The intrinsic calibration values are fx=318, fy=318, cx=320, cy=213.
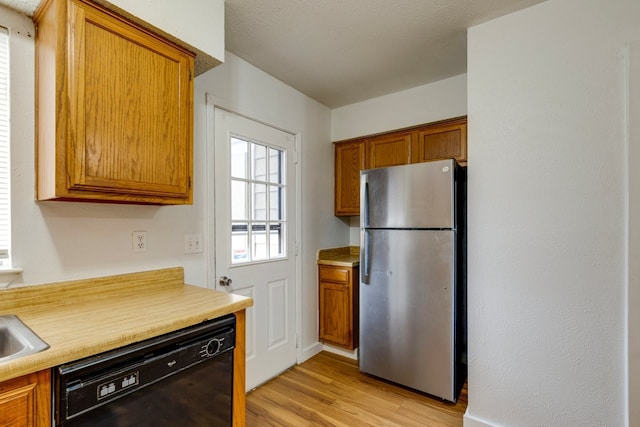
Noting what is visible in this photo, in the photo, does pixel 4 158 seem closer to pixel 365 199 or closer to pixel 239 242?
pixel 239 242

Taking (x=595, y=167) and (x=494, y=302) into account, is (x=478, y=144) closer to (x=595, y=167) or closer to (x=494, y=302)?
(x=595, y=167)

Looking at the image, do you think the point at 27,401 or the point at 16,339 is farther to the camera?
the point at 16,339

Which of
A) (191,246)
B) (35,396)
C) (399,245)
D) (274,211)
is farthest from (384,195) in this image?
(35,396)

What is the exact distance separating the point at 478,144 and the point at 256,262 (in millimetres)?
1664

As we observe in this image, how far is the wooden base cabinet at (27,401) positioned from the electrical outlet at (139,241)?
0.82m

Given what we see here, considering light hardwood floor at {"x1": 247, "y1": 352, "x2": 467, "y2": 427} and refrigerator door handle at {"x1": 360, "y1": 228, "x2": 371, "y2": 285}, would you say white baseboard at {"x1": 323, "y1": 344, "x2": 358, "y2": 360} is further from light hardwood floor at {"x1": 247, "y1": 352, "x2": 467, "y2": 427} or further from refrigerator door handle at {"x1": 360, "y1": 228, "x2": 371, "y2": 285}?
refrigerator door handle at {"x1": 360, "y1": 228, "x2": 371, "y2": 285}

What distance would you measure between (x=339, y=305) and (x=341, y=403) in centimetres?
83

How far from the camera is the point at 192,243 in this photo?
75.3 inches

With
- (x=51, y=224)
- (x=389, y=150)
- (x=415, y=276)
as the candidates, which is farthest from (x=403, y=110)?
(x=51, y=224)

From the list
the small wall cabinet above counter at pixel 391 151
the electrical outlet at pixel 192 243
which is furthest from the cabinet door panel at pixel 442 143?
the electrical outlet at pixel 192 243

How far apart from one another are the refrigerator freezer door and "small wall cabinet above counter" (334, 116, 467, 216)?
0.55 meters

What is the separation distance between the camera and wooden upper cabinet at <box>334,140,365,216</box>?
305cm

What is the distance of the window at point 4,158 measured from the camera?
126 cm

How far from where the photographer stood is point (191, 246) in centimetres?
191
